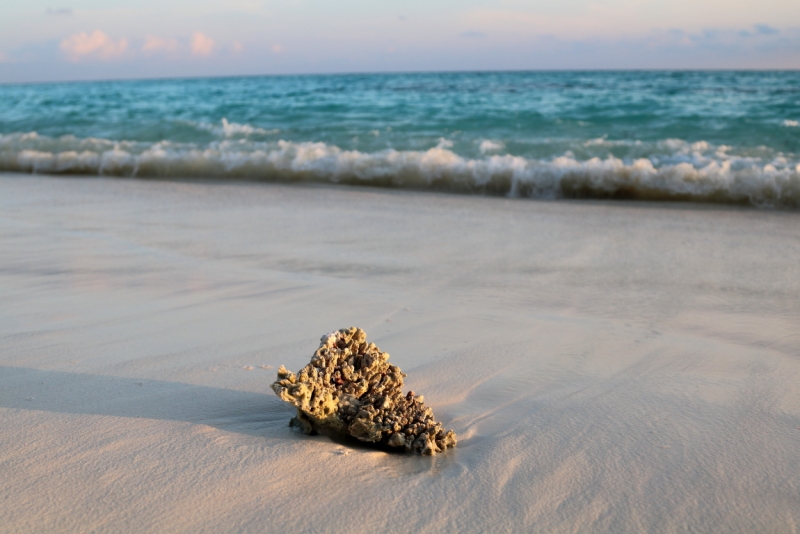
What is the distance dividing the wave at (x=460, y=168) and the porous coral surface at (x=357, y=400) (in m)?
5.46

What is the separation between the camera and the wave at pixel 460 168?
21.4 ft

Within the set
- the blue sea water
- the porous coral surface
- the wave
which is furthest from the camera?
the blue sea water

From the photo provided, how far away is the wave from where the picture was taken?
6531 millimetres

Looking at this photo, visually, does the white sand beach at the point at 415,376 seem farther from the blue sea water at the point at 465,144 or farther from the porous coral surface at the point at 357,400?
the blue sea water at the point at 465,144

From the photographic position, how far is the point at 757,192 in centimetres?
632

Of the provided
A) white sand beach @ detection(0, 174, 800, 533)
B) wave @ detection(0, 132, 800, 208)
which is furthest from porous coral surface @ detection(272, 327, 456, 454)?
wave @ detection(0, 132, 800, 208)

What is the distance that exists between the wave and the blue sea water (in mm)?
14

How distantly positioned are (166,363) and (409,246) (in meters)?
2.26

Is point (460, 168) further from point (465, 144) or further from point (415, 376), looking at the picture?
point (415, 376)

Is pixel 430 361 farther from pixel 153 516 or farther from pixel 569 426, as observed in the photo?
pixel 153 516

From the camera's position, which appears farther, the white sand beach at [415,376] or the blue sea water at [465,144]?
the blue sea water at [465,144]

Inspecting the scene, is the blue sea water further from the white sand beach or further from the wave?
the white sand beach

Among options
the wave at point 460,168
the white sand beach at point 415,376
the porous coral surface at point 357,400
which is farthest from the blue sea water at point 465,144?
the porous coral surface at point 357,400

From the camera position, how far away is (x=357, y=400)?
1.82m
